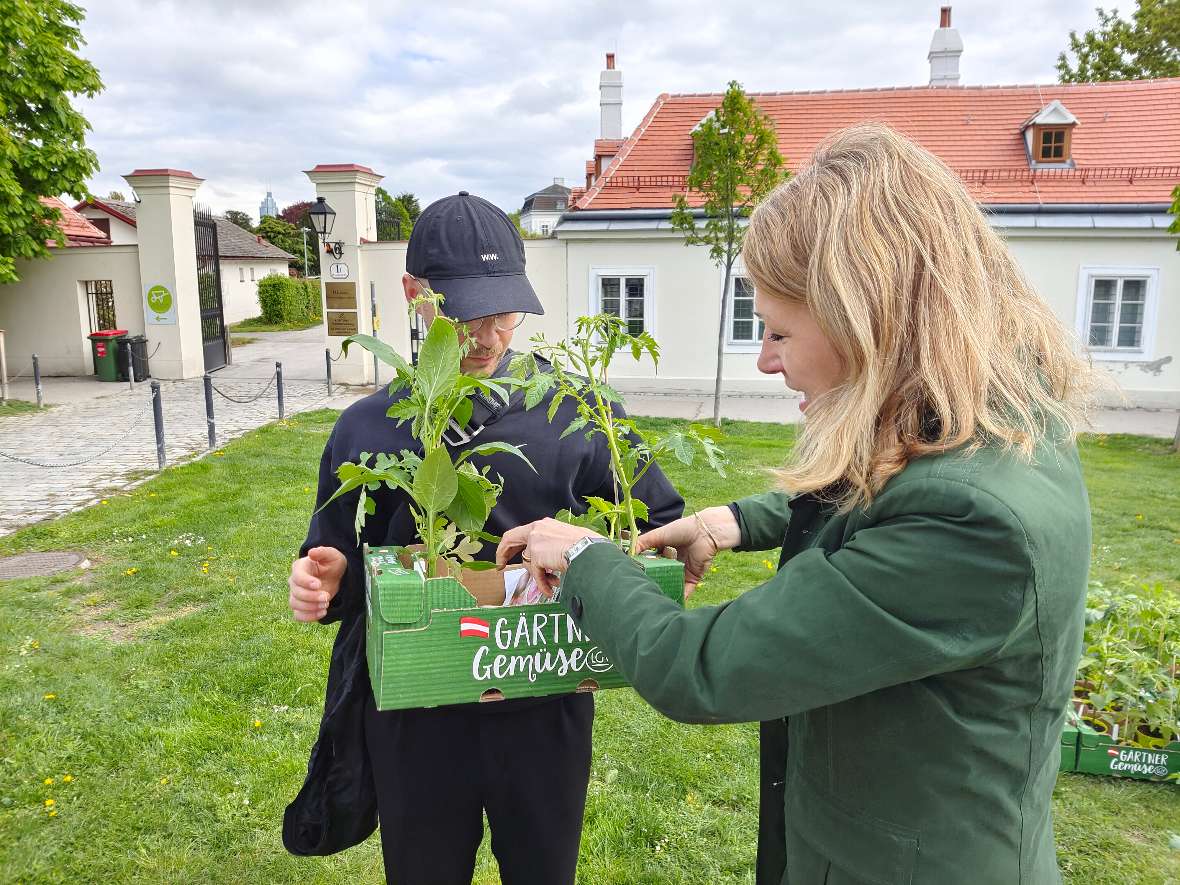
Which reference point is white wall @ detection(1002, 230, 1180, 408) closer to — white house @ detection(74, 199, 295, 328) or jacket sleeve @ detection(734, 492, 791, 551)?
jacket sleeve @ detection(734, 492, 791, 551)

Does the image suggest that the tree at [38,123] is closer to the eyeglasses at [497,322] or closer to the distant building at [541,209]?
the eyeglasses at [497,322]

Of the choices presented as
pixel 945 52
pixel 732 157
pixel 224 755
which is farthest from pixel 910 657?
pixel 945 52

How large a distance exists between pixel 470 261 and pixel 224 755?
9.35ft

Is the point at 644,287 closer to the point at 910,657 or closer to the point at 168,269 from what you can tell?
the point at 168,269

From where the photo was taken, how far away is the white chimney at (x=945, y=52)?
2091cm

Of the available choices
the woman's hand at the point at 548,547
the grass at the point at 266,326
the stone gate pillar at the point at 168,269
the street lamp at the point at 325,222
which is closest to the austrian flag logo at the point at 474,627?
the woman's hand at the point at 548,547

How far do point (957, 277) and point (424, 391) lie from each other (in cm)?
95

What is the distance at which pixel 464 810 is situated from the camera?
1.95 metres

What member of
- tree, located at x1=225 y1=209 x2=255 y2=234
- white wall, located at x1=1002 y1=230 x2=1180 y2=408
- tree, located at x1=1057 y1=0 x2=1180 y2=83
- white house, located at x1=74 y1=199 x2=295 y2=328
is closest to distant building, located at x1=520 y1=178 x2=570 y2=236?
tree, located at x1=225 y1=209 x2=255 y2=234

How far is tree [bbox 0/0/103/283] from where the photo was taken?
554 inches

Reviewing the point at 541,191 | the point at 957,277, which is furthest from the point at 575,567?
the point at 541,191

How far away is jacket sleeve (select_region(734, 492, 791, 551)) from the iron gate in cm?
1774

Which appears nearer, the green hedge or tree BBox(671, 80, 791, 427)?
tree BBox(671, 80, 791, 427)

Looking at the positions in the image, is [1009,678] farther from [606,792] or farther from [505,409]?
[606,792]
